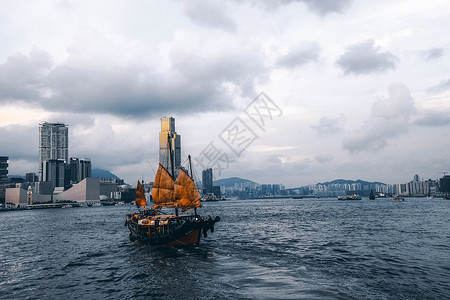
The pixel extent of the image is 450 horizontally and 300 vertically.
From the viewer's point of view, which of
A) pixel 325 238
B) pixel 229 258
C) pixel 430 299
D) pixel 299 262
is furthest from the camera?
pixel 325 238

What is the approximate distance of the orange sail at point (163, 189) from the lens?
58.2 m

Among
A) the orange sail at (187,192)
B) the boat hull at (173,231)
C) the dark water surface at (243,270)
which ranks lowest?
the dark water surface at (243,270)

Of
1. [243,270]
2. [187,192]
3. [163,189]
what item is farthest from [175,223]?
[243,270]

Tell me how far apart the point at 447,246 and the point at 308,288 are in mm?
31774

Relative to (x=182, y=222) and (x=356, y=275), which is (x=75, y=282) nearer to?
(x=182, y=222)

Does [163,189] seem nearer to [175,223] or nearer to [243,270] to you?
[175,223]

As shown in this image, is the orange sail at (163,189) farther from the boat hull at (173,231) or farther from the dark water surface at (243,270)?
the dark water surface at (243,270)

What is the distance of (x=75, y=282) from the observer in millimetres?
32094

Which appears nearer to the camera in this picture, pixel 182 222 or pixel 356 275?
pixel 356 275

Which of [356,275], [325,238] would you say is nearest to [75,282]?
[356,275]

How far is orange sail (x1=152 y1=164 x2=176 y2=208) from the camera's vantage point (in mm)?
58156

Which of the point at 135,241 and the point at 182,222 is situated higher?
the point at 182,222

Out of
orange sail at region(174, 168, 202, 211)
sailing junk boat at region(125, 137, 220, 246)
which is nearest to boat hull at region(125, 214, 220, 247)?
sailing junk boat at region(125, 137, 220, 246)

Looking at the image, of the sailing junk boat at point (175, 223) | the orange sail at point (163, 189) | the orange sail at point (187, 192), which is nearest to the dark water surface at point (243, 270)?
the sailing junk boat at point (175, 223)
